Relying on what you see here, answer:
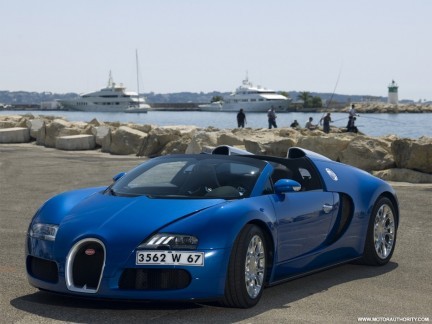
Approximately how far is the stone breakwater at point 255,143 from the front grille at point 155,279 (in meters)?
12.4

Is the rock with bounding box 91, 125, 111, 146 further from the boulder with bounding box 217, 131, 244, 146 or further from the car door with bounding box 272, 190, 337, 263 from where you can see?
the car door with bounding box 272, 190, 337, 263

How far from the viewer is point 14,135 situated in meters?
33.0

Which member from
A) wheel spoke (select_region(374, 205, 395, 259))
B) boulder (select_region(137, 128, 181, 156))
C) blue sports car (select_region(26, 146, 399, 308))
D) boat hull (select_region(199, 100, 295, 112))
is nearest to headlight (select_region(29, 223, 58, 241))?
blue sports car (select_region(26, 146, 399, 308))

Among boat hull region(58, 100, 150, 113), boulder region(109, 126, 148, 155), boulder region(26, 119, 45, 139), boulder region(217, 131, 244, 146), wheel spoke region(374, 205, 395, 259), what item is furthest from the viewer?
boat hull region(58, 100, 150, 113)

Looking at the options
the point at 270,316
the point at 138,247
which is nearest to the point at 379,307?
the point at 270,316

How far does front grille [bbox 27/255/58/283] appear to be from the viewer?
6.71m

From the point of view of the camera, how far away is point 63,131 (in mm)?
31688

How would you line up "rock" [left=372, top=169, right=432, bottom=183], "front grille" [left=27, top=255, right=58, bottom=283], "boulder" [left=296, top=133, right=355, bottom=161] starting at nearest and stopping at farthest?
"front grille" [left=27, top=255, right=58, bottom=283]
"rock" [left=372, top=169, right=432, bottom=183]
"boulder" [left=296, top=133, right=355, bottom=161]

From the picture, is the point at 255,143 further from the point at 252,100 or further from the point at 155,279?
the point at 252,100

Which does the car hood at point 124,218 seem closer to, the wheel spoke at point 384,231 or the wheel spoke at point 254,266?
the wheel spoke at point 254,266

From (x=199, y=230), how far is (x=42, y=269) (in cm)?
129

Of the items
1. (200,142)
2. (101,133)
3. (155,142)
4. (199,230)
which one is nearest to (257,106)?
(101,133)

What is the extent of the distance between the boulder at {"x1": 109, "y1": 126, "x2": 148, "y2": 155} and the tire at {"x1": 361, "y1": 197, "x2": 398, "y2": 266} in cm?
1875

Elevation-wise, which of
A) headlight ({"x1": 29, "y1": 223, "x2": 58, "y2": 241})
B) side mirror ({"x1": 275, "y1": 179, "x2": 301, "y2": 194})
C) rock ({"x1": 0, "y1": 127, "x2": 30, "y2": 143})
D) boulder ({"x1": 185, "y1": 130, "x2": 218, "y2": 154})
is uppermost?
side mirror ({"x1": 275, "y1": 179, "x2": 301, "y2": 194})
